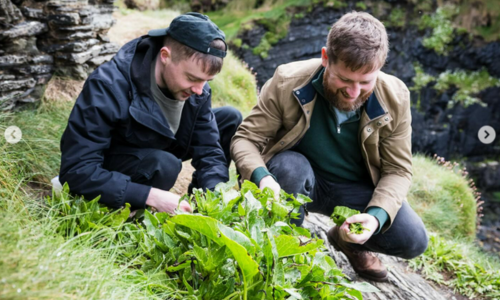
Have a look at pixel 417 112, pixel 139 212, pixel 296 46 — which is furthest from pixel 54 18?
pixel 417 112

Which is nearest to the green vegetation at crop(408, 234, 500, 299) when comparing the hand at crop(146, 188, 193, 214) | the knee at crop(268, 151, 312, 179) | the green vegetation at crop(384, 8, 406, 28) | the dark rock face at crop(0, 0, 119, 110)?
the knee at crop(268, 151, 312, 179)

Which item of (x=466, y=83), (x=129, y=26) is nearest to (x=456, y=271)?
(x=129, y=26)

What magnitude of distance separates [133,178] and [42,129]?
1.43 m

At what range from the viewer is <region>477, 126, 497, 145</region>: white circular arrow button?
12.7m

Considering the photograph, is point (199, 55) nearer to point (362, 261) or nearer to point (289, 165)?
point (289, 165)

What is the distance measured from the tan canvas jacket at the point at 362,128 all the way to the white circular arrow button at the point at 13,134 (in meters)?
1.55

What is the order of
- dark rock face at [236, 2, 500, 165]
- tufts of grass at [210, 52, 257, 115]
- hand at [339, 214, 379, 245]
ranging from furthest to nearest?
dark rock face at [236, 2, 500, 165] → tufts of grass at [210, 52, 257, 115] → hand at [339, 214, 379, 245]

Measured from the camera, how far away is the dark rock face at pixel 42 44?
3.92 meters

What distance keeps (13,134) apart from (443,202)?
5.47m

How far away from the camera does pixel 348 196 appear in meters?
2.92

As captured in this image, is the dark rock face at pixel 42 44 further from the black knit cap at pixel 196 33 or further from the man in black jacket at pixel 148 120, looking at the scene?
the black knit cap at pixel 196 33

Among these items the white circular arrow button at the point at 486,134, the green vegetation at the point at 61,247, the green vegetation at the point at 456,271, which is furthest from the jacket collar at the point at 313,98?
the white circular arrow button at the point at 486,134

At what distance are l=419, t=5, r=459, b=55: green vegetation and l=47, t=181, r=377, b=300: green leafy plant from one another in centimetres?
1400

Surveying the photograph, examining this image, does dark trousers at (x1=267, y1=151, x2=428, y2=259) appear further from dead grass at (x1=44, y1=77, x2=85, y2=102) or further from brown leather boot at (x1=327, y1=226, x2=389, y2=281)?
dead grass at (x1=44, y1=77, x2=85, y2=102)
